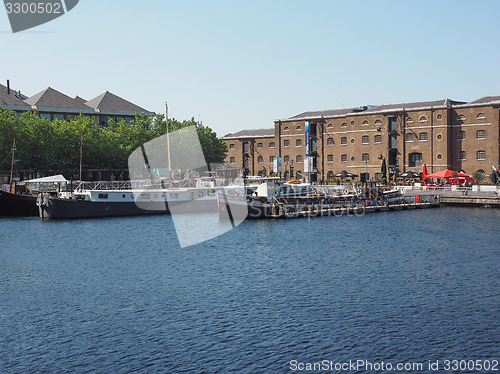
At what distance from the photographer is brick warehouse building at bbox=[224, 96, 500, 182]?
4107 inches

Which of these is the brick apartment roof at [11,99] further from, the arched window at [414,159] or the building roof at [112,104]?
the arched window at [414,159]

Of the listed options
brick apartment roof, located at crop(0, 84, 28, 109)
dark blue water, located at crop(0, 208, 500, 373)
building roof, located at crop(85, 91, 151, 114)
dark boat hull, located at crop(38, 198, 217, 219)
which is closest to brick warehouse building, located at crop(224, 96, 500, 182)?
building roof, located at crop(85, 91, 151, 114)

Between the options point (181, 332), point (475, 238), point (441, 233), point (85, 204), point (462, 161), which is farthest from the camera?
point (462, 161)

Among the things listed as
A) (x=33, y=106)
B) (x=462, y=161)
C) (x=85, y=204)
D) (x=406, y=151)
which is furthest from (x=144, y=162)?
(x=462, y=161)

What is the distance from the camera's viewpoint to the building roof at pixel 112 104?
133750mm

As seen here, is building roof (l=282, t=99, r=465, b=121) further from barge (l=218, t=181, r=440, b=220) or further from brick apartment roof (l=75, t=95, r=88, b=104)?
brick apartment roof (l=75, t=95, r=88, b=104)

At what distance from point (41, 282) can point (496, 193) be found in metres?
66.4

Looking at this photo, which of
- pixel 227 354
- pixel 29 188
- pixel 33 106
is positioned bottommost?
pixel 227 354

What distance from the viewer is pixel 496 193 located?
81.1 meters

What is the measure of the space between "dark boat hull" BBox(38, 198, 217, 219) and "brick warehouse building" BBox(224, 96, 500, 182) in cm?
3528

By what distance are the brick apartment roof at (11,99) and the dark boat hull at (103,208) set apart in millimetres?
55193

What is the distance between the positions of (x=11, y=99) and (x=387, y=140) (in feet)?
258

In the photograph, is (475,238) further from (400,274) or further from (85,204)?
(85,204)

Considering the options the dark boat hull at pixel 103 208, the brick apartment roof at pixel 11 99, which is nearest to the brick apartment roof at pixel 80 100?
the brick apartment roof at pixel 11 99
